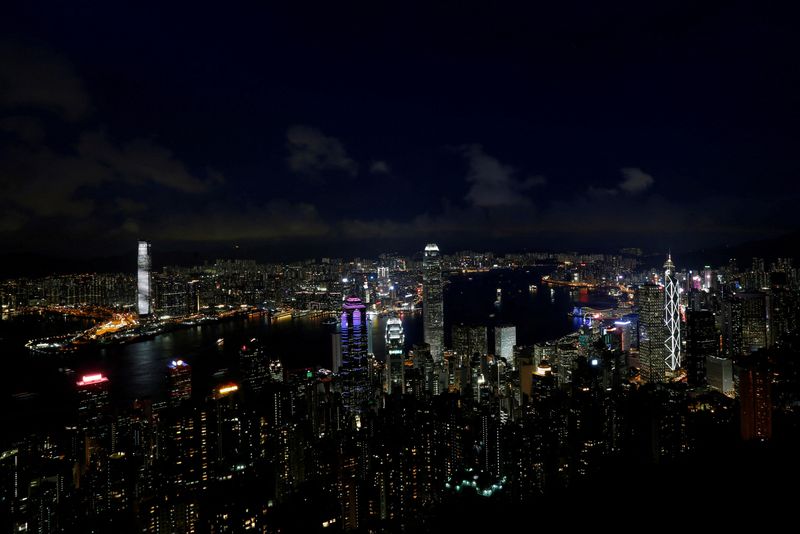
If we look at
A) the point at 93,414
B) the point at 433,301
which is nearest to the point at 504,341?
the point at 433,301

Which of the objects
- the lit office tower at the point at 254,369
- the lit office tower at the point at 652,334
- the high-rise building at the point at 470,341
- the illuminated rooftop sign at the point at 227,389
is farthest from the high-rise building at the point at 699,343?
the illuminated rooftop sign at the point at 227,389

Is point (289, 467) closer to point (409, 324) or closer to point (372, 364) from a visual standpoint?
point (372, 364)

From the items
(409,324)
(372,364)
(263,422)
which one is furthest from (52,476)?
Answer: (409,324)

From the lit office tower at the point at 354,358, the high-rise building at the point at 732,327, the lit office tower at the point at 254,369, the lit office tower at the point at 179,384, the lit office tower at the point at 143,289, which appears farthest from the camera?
the lit office tower at the point at 143,289

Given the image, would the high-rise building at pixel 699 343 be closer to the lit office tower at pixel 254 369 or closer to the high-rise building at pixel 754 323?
the high-rise building at pixel 754 323

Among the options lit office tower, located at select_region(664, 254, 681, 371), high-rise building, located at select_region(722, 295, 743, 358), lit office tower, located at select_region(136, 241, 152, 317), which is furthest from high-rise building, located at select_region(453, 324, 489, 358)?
lit office tower, located at select_region(136, 241, 152, 317)

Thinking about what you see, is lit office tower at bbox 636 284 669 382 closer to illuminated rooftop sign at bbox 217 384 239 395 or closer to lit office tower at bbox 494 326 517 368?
lit office tower at bbox 494 326 517 368
